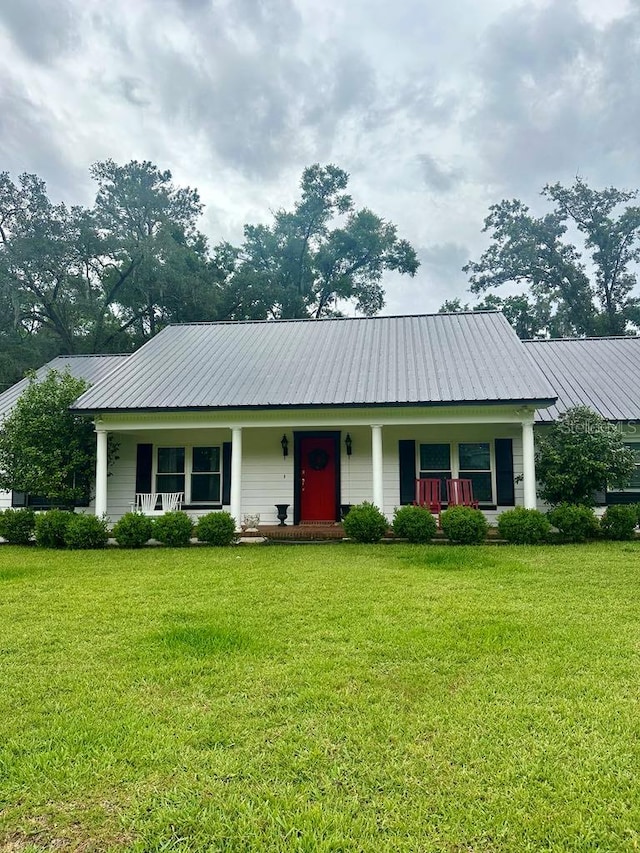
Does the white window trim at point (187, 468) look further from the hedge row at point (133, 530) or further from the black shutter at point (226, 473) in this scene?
the hedge row at point (133, 530)

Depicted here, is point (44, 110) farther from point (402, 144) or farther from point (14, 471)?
point (14, 471)

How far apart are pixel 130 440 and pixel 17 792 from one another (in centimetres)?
1130

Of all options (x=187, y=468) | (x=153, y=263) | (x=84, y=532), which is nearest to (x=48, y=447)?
(x=84, y=532)

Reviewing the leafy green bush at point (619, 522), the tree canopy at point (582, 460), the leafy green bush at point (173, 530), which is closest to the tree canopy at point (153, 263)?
the leafy green bush at point (173, 530)

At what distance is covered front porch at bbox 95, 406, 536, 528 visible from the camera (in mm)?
A: 11531

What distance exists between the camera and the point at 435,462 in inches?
487

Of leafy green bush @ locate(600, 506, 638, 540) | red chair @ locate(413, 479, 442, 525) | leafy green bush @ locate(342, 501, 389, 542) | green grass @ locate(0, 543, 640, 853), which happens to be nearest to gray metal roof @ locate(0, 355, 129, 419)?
leafy green bush @ locate(342, 501, 389, 542)

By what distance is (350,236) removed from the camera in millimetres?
30469

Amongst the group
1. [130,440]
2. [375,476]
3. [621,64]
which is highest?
[621,64]

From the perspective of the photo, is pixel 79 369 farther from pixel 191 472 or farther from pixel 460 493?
pixel 460 493

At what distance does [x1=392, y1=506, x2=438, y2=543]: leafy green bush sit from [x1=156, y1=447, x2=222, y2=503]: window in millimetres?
4966

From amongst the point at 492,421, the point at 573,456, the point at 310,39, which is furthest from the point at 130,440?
the point at 310,39

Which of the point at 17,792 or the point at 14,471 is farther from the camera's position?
the point at 14,471

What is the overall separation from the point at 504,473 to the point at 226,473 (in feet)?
22.1
